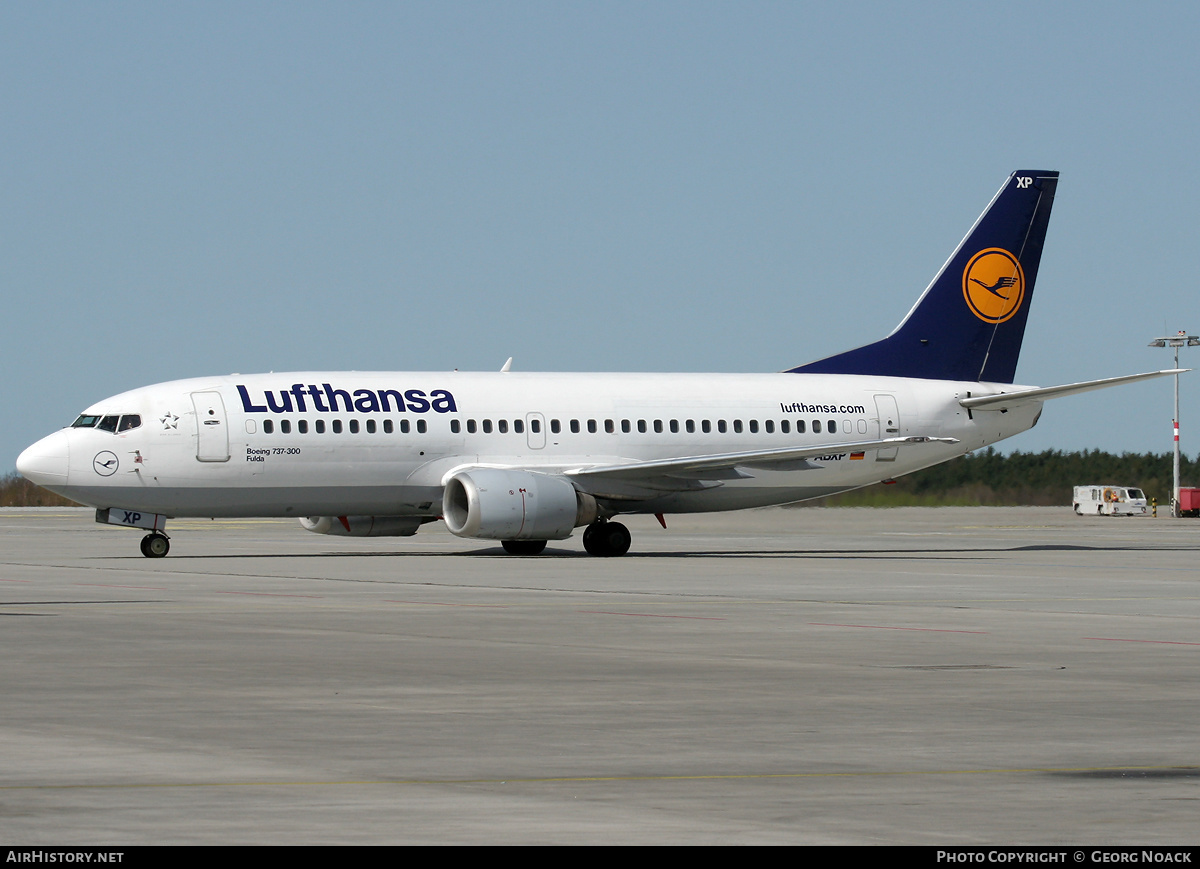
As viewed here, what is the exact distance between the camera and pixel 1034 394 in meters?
44.7

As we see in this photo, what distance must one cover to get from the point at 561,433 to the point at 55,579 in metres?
14.8

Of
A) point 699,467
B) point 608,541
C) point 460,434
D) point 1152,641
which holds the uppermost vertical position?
point 460,434

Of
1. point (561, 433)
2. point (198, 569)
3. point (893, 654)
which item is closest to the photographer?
point (893, 654)

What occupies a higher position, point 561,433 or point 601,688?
point 561,433

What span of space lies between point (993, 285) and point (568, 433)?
511 inches

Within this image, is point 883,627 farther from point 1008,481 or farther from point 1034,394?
point 1008,481

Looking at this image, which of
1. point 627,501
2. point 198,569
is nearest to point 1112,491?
point 627,501

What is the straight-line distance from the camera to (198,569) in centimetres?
3278

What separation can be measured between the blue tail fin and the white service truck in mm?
36645

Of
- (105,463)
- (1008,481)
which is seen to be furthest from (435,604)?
(1008,481)

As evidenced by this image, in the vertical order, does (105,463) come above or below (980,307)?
below

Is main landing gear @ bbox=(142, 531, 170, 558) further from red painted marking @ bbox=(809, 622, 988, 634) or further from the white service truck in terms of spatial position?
the white service truck

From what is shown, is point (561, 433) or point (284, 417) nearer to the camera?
point (284, 417)
